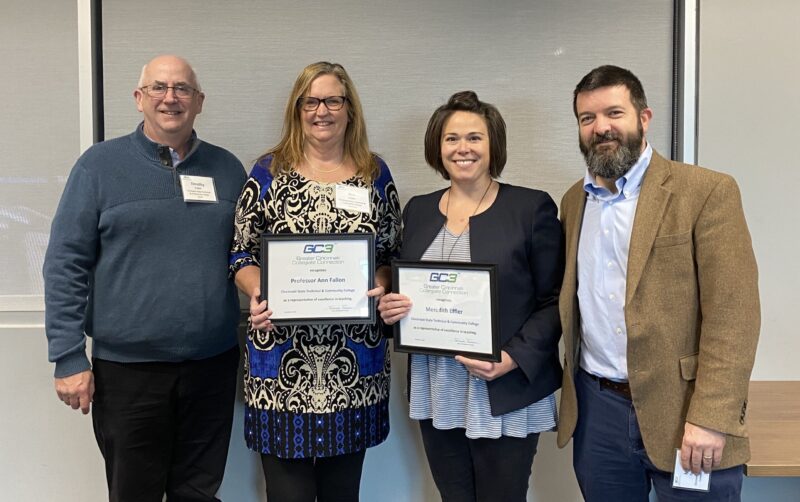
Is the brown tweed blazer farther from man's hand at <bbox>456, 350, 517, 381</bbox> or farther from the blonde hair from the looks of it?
the blonde hair

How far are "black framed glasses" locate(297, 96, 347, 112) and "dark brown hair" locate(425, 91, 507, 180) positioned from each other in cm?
30

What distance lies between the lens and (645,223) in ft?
4.42

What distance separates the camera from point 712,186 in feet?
4.32

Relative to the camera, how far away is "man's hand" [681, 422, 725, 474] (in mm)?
1297

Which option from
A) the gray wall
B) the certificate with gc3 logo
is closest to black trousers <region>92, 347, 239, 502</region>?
the gray wall

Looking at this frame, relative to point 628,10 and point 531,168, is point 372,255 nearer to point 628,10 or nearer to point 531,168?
point 531,168

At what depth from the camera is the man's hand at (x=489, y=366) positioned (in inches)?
58.6

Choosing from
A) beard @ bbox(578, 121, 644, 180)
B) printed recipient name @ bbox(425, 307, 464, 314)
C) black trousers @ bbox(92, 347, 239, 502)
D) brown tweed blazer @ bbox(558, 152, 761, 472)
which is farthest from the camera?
black trousers @ bbox(92, 347, 239, 502)

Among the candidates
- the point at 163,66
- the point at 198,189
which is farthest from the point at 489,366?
Result: the point at 163,66

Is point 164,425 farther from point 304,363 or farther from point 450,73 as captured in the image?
point 450,73

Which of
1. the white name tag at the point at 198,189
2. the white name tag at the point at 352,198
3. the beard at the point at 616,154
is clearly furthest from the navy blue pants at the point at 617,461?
the white name tag at the point at 198,189

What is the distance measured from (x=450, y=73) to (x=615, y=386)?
52.9 inches

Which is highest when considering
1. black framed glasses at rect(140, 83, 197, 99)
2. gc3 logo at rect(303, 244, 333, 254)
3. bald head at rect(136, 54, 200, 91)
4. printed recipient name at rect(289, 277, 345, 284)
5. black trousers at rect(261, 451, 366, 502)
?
bald head at rect(136, 54, 200, 91)

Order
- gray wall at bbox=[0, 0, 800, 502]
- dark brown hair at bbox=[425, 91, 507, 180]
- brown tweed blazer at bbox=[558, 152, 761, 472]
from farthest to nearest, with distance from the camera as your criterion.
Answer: gray wall at bbox=[0, 0, 800, 502], dark brown hair at bbox=[425, 91, 507, 180], brown tweed blazer at bbox=[558, 152, 761, 472]
